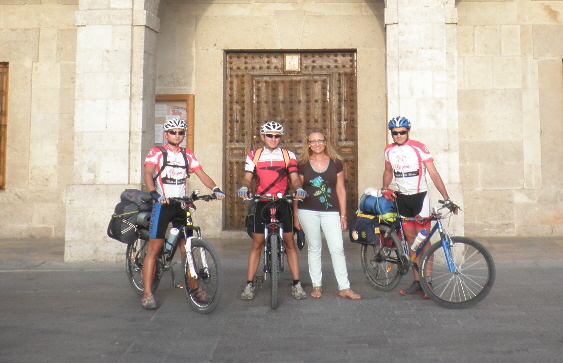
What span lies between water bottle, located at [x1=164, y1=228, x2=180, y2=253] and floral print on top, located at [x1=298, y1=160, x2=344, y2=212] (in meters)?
1.30

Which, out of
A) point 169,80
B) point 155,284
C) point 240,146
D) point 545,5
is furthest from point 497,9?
point 155,284

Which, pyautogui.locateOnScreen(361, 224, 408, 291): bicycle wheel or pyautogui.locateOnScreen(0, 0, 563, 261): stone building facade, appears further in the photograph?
pyautogui.locateOnScreen(0, 0, 563, 261): stone building facade

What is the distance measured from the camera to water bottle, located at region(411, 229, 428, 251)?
652cm

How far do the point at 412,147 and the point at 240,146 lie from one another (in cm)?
491

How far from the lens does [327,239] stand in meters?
6.61

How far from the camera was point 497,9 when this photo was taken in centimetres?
1091

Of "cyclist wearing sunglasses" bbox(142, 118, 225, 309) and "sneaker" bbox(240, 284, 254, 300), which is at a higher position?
"cyclist wearing sunglasses" bbox(142, 118, 225, 309)

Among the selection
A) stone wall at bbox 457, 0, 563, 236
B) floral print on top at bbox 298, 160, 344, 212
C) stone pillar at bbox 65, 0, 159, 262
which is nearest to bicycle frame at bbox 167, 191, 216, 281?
floral print on top at bbox 298, 160, 344, 212

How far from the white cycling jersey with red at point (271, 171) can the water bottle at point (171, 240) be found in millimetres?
913

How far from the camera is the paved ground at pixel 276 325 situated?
4660 mm

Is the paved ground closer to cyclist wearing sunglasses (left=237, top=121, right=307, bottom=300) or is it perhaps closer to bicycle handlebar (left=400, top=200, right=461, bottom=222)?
cyclist wearing sunglasses (left=237, top=121, right=307, bottom=300)

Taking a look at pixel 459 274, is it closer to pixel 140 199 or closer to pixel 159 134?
pixel 140 199

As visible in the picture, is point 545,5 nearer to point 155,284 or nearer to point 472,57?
point 472,57

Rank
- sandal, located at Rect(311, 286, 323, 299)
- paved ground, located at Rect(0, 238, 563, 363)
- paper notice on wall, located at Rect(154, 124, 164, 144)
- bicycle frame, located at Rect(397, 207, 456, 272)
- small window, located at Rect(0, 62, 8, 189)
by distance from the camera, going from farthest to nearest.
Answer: small window, located at Rect(0, 62, 8, 189) < paper notice on wall, located at Rect(154, 124, 164, 144) < sandal, located at Rect(311, 286, 323, 299) < bicycle frame, located at Rect(397, 207, 456, 272) < paved ground, located at Rect(0, 238, 563, 363)
